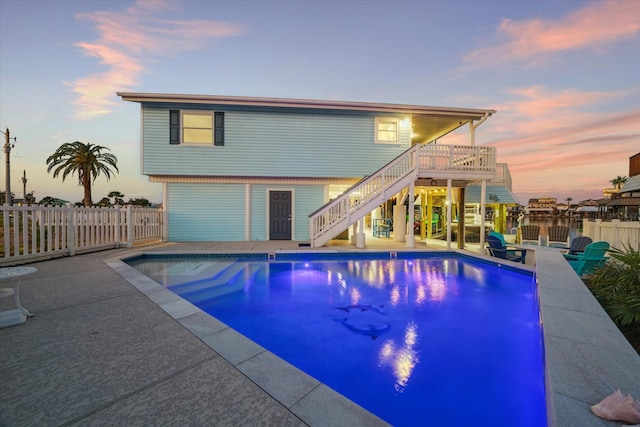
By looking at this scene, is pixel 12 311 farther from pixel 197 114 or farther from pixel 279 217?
pixel 197 114

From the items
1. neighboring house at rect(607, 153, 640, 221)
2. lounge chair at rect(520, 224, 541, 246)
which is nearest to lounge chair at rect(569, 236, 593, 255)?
lounge chair at rect(520, 224, 541, 246)

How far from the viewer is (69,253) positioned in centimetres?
775

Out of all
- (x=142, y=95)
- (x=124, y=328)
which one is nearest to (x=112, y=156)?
(x=142, y=95)

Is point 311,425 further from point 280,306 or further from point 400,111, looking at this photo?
point 400,111

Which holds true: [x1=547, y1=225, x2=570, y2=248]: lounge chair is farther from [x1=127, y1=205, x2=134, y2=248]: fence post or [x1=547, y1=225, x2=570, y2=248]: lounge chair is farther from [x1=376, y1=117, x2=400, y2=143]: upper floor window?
[x1=127, y1=205, x2=134, y2=248]: fence post

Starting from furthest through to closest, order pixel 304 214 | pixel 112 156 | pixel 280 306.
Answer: pixel 112 156, pixel 304 214, pixel 280 306

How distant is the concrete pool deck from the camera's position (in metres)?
1.74

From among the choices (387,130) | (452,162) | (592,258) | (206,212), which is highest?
(387,130)

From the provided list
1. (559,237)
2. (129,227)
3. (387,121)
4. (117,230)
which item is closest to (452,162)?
(387,121)

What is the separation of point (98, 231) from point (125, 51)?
27.7 feet

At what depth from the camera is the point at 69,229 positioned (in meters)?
7.75

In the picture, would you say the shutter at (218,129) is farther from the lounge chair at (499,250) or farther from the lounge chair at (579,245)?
the lounge chair at (579,245)

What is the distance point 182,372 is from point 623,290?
5615 mm

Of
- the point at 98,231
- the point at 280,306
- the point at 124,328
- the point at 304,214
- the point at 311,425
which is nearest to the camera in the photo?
the point at 311,425
